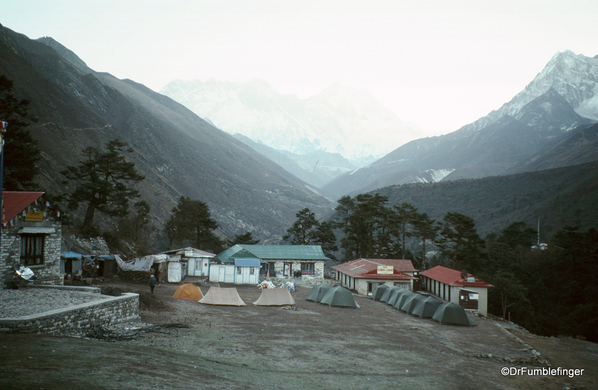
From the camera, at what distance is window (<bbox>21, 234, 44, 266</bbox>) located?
68.1 feet

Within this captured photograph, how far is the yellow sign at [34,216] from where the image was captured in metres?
21.2

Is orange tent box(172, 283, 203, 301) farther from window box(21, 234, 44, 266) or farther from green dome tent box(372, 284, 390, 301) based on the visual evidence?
green dome tent box(372, 284, 390, 301)

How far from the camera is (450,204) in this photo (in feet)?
407

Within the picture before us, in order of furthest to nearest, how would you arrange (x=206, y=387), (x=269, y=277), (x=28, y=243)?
(x=269, y=277), (x=28, y=243), (x=206, y=387)

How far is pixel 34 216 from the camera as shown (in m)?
21.5

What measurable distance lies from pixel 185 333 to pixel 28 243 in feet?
35.1

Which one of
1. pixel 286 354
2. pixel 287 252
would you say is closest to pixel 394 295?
pixel 287 252

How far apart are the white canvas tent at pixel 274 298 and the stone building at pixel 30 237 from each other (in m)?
A: 12.0

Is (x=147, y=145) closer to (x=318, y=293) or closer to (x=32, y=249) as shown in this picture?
(x=318, y=293)

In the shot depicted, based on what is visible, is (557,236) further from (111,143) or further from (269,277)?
(111,143)

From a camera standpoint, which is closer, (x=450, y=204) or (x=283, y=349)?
(x=283, y=349)

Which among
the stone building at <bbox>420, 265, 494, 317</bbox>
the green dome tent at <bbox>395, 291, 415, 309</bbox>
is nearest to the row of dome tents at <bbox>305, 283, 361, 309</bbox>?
the green dome tent at <bbox>395, 291, 415, 309</bbox>

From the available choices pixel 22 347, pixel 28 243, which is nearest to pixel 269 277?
pixel 28 243

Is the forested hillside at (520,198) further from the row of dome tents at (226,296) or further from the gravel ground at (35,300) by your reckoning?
the gravel ground at (35,300)
